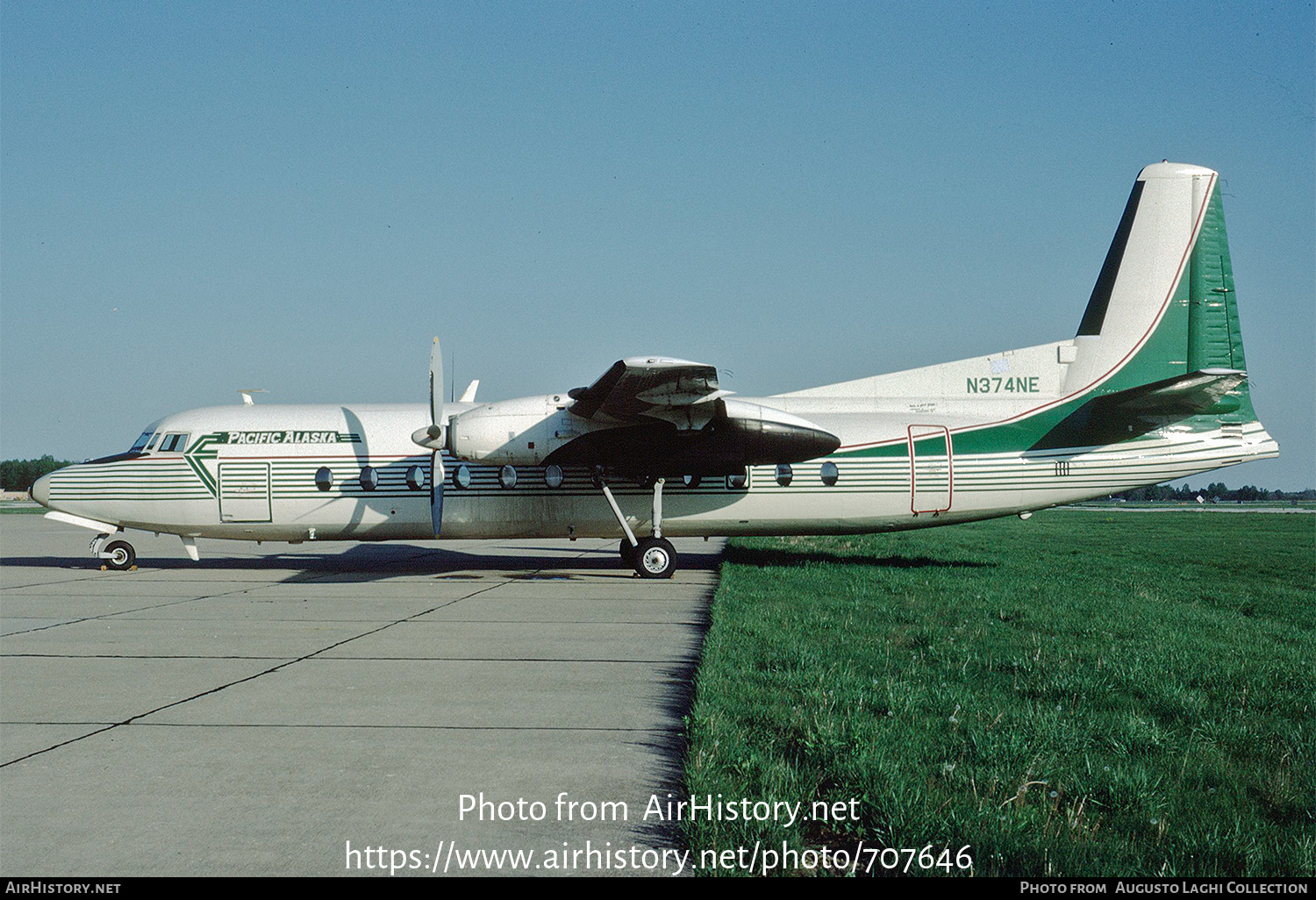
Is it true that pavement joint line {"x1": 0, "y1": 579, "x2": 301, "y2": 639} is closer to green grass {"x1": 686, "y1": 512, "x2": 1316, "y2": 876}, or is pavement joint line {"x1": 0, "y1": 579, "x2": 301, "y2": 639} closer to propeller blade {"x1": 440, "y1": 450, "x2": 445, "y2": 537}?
propeller blade {"x1": 440, "y1": 450, "x2": 445, "y2": 537}

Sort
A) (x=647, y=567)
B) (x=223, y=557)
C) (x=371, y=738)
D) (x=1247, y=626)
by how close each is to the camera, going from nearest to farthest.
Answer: (x=371, y=738), (x=1247, y=626), (x=647, y=567), (x=223, y=557)

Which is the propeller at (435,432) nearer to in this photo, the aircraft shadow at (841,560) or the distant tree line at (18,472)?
the aircraft shadow at (841,560)

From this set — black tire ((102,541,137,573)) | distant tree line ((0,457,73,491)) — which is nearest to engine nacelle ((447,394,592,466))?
black tire ((102,541,137,573))

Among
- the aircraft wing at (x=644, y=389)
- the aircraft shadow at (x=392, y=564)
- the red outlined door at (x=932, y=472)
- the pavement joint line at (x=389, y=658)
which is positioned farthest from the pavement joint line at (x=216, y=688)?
the red outlined door at (x=932, y=472)

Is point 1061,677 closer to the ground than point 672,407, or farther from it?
closer to the ground

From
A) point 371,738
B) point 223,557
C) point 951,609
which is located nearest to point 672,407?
point 951,609

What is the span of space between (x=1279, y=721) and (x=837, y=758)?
3.09m

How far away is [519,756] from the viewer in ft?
17.1

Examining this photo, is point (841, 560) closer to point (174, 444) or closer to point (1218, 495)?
point (174, 444)

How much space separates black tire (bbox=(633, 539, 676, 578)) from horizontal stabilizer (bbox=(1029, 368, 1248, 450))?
6.82 metres

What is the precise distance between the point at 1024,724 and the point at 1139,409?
38.0ft

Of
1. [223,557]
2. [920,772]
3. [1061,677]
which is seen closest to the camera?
[920,772]

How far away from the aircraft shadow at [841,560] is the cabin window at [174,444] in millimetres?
10635
